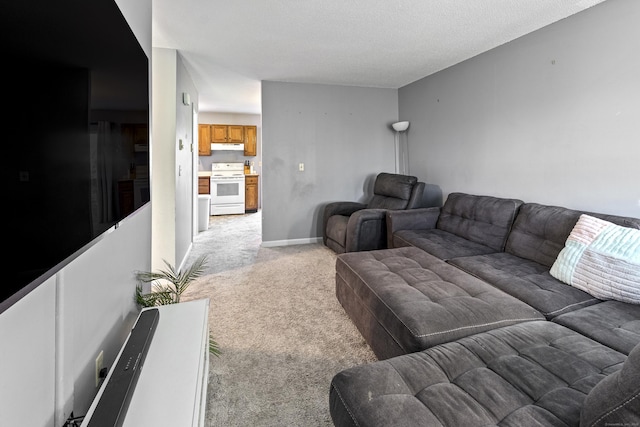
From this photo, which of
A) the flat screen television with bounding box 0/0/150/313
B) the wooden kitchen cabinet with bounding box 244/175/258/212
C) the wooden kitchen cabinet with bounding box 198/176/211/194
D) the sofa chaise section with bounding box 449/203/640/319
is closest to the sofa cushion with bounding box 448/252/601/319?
the sofa chaise section with bounding box 449/203/640/319

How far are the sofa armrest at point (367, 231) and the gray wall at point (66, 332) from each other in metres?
2.38

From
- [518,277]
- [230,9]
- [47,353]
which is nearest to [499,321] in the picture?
[518,277]

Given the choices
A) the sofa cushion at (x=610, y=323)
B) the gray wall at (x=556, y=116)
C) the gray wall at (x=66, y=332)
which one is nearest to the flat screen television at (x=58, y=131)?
the gray wall at (x=66, y=332)

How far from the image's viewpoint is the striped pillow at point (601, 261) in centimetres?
164

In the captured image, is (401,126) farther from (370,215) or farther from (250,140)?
(250,140)

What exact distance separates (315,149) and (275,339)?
3101 millimetres

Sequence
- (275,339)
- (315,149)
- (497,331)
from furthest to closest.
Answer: (315,149), (275,339), (497,331)

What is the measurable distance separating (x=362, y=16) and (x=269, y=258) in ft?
9.04

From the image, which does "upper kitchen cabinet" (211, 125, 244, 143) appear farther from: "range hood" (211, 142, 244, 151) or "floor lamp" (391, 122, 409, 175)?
"floor lamp" (391, 122, 409, 175)

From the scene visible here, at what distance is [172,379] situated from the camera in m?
1.05

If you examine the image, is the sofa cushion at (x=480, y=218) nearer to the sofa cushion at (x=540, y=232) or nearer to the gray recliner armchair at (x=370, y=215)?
the sofa cushion at (x=540, y=232)

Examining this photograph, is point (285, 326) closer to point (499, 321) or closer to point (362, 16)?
point (499, 321)

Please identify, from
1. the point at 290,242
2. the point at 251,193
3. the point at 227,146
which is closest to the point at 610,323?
the point at 290,242

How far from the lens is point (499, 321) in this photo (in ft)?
4.98
